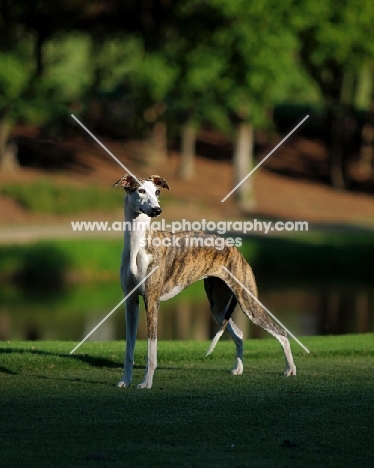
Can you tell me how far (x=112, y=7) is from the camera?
141 feet

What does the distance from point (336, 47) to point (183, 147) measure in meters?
8.58

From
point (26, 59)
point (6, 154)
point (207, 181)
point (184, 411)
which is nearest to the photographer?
point (184, 411)

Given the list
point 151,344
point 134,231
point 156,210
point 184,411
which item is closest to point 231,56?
point 134,231

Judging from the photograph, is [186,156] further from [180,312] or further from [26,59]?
[180,312]

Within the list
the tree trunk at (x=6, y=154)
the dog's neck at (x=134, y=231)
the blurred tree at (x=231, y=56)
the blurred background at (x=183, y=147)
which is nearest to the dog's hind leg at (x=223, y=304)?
the dog's neck at (x=134, y=231)

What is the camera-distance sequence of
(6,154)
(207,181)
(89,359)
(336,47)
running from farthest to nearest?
(207,181), (6,154), (336,47), (89,359)

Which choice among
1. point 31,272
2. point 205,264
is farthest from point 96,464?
point 31,272

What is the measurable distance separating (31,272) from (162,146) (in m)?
19.7

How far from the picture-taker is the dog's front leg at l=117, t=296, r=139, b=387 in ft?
33.1

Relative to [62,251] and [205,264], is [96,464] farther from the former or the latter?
[62,251]

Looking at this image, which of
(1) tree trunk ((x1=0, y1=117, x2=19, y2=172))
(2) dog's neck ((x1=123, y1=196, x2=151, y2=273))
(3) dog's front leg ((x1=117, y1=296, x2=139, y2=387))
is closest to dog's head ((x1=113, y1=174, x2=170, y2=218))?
(2) dog's neck ((x1=123, y1=196, x2=151, y2=273))

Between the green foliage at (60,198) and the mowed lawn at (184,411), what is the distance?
24.8 metres

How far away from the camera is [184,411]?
8938mm

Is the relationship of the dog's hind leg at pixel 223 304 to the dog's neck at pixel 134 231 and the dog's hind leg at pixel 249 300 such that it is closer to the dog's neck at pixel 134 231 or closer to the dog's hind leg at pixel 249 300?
the dog's hind leg at pixel 249 300
